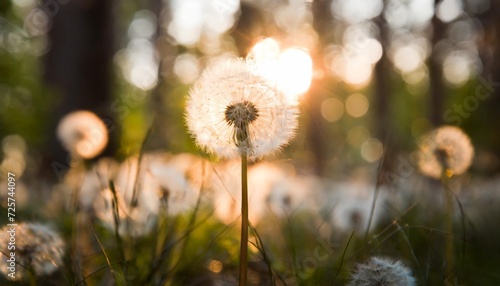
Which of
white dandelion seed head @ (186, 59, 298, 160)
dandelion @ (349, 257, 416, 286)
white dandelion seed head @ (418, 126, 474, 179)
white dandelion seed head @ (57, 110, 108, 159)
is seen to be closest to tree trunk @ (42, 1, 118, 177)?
white dandelion seed head @ (57, 110, 108, 159)

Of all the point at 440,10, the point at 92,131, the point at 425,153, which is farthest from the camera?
the point at 440,10

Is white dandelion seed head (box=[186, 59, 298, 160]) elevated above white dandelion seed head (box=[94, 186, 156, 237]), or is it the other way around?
white dandelion seed head (box=[186, 59, 298, 160])

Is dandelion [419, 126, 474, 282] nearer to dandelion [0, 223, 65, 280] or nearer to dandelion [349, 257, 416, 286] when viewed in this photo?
dandelion [349, 257, 416, 286]

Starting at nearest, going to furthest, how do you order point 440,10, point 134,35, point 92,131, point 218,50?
point 92,131
point 440,10
point 218,50
point 134,35

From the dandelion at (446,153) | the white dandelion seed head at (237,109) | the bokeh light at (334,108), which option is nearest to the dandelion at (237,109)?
the white dandelion seed head at (237,109)

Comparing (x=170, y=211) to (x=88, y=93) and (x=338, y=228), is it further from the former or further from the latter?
(x=88, y=93)

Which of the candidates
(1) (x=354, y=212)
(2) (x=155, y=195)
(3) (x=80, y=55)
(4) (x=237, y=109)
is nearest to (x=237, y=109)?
(4) (x=237, y=109)

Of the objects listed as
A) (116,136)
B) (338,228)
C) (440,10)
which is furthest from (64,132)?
(440,10)
